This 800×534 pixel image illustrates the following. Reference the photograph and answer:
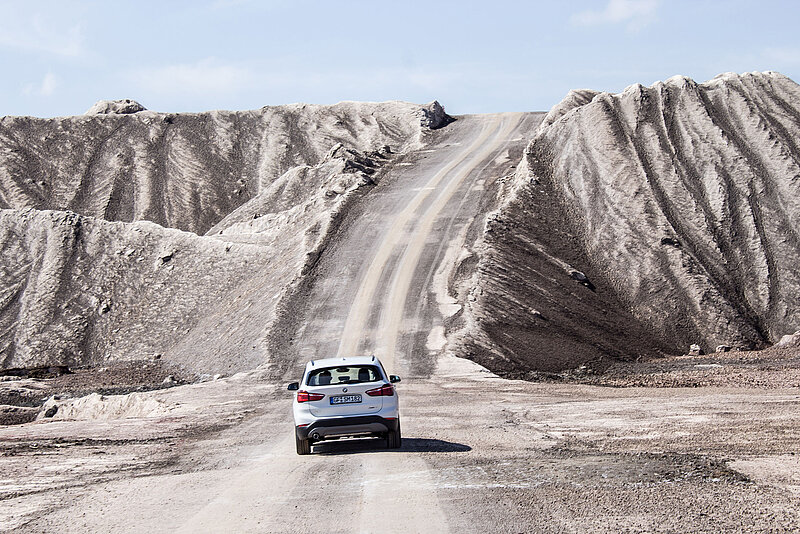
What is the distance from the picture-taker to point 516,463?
12898mm

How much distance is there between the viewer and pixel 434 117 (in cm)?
7725

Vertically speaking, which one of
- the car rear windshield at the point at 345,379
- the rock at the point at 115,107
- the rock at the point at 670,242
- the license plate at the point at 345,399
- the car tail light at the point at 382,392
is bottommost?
the license plate at the point at 345,399

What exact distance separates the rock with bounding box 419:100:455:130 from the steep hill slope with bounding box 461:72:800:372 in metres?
23.7

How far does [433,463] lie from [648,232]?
106 ft

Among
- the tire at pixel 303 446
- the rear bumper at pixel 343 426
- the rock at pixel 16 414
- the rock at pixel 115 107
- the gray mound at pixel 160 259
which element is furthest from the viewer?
the rock at pixel 115 107

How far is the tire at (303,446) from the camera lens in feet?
47.7

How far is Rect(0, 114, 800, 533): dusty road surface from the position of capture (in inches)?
377

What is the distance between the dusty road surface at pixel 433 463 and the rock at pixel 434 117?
156ft

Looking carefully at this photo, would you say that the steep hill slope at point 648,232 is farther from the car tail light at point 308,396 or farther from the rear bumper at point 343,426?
the car tail light at point 308,396

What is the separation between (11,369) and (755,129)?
4213 cm

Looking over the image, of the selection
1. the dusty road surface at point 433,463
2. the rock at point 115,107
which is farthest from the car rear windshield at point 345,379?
the rock at point 115,107

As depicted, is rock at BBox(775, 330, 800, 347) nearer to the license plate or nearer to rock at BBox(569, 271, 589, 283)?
rock at BBox(569, 271, 589, 283)

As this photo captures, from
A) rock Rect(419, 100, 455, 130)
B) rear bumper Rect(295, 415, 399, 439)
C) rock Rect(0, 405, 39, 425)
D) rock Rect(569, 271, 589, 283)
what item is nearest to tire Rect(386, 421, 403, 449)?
rear bumper Rect(295, 415, 399, 439)

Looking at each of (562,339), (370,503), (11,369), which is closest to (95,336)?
(11,369)
